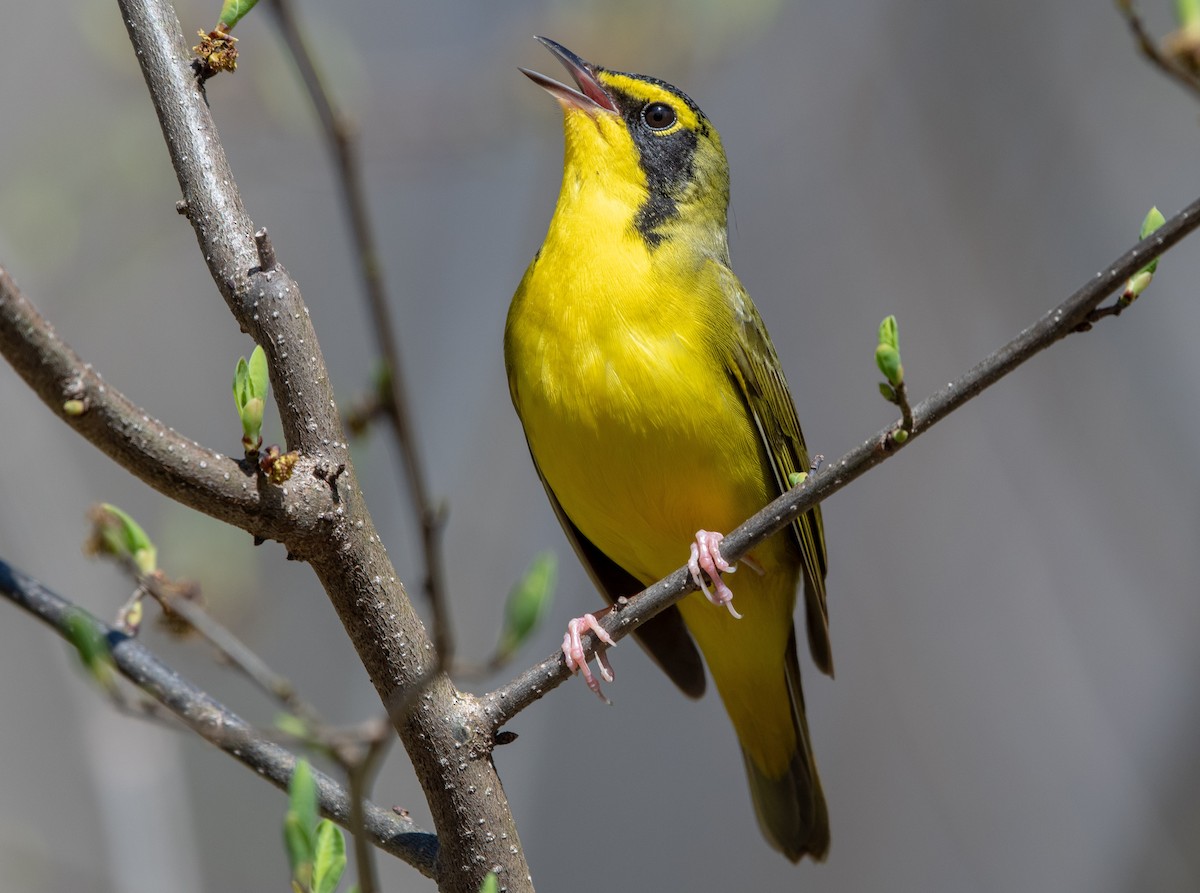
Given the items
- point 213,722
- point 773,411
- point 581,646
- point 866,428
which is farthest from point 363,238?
point 866,428

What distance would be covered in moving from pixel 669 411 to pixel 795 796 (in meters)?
1.85

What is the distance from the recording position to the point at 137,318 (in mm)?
7895

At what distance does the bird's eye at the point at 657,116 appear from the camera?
177 inches

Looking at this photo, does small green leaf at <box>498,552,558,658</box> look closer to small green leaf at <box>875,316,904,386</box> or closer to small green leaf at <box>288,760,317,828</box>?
small green leaf at <box>288,760,317,828</box>

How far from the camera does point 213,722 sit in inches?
96.0

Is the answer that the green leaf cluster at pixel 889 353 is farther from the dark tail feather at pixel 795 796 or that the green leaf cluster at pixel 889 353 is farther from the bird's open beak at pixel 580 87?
the dark tail feather at pixel 795 796

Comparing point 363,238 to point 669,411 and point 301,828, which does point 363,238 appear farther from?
point 669,411

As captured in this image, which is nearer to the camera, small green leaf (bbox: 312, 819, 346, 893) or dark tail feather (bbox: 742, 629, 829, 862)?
small green leaf (bbox: 312, 819, 346, 893)

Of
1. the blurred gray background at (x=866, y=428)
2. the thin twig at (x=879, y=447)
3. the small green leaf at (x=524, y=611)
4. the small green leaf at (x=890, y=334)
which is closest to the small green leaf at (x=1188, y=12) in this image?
the thin twig at (x=879, y=447)

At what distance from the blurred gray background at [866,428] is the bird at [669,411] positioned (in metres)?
1.99

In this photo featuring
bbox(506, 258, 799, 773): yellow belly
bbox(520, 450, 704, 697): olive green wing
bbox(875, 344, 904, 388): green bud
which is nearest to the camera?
bbox(875, 344, 904, 388): green bud

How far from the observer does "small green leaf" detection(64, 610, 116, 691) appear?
7.23ft

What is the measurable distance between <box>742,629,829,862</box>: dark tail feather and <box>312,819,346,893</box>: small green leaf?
2839mm

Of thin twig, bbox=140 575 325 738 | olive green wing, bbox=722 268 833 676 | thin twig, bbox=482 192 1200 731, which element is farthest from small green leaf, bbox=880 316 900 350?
olive green wing, bbox=722 268 833 676
